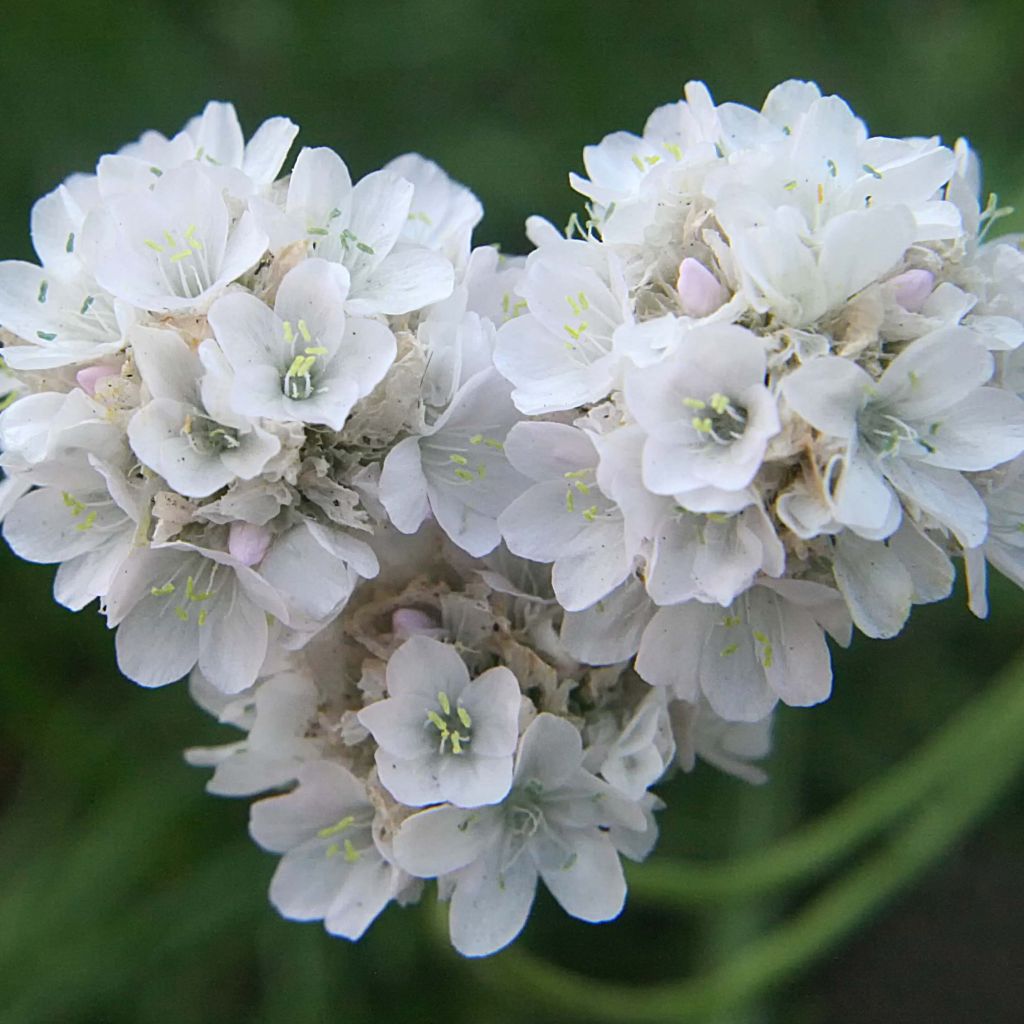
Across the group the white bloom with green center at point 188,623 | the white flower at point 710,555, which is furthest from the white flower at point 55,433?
the white flower at point 710,555

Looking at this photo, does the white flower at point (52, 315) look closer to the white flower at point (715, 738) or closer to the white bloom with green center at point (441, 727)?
the white bloom with green center at point (441, 727)

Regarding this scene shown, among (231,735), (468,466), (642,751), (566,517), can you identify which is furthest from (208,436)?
(231,735)

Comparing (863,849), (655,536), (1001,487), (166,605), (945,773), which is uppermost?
(1001,487)

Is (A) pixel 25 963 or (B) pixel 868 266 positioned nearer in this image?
(B) pixel 868 266

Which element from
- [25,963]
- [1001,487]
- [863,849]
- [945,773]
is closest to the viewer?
[1001,487]

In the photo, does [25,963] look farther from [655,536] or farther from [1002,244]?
[1002,244]

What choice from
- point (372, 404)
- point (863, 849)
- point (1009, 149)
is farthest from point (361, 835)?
point (1009, 149)

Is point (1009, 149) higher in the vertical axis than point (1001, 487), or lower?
higher
